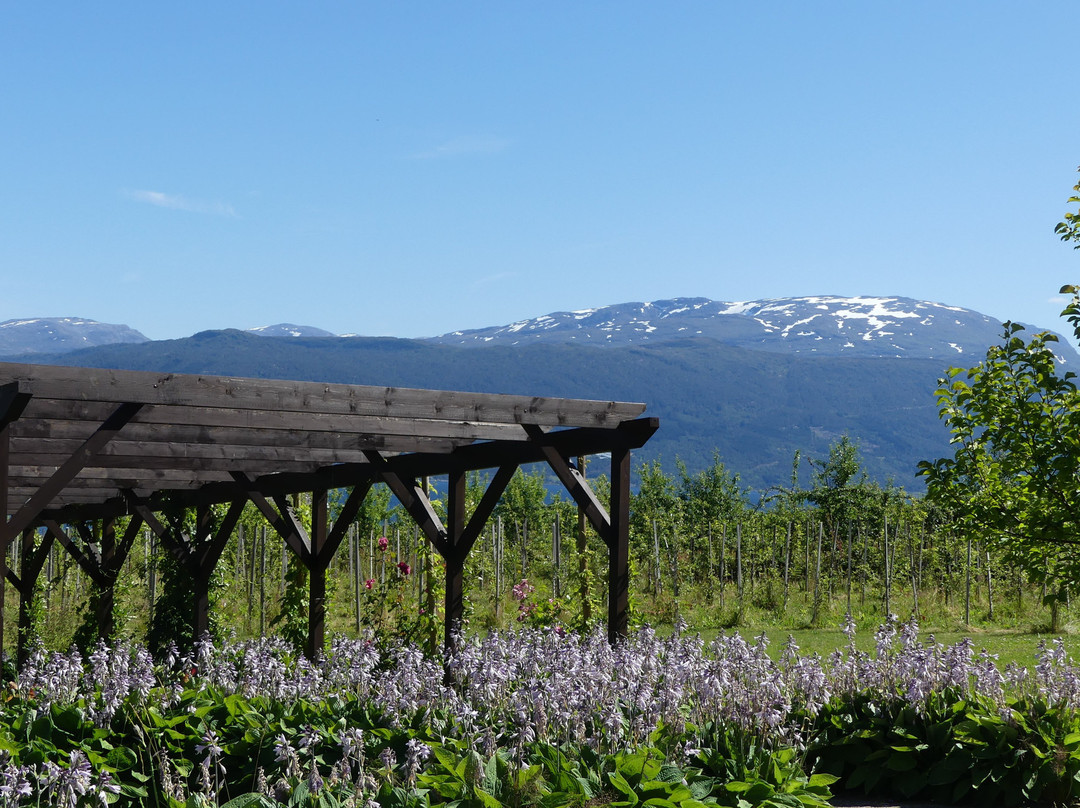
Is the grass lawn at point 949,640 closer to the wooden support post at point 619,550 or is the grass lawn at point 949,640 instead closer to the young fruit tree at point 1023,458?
the young fruit tree at point 1023,458

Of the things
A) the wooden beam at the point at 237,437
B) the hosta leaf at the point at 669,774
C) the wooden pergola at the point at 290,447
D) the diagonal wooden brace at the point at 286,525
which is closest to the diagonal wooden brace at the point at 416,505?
the wooden pergola at the point at 290,447

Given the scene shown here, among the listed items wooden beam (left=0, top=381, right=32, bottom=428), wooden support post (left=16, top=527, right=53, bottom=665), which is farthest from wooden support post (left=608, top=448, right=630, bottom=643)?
wooden support post (left=16, top=527, right=53, bottom=665)

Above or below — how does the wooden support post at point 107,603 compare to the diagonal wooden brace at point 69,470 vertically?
below

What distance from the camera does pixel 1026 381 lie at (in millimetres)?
7488


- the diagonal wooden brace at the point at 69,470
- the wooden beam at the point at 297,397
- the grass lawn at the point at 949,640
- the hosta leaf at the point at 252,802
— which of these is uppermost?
the wooden beam at the point at 297,397

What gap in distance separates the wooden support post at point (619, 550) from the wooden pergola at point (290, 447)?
0.04 ft

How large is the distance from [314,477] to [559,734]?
5.96m

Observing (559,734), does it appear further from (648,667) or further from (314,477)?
(314,477)

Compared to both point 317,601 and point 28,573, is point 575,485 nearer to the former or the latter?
point 317,601

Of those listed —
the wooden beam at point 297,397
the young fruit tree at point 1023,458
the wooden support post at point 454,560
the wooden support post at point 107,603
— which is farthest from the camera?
the wooden support post at point 107,603

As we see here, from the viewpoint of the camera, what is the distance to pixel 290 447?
834 centimetres

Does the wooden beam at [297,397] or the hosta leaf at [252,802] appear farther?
the wooden beam at [297,397]

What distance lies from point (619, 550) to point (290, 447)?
A: 9.42 feet

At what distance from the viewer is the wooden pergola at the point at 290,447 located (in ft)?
18.9
